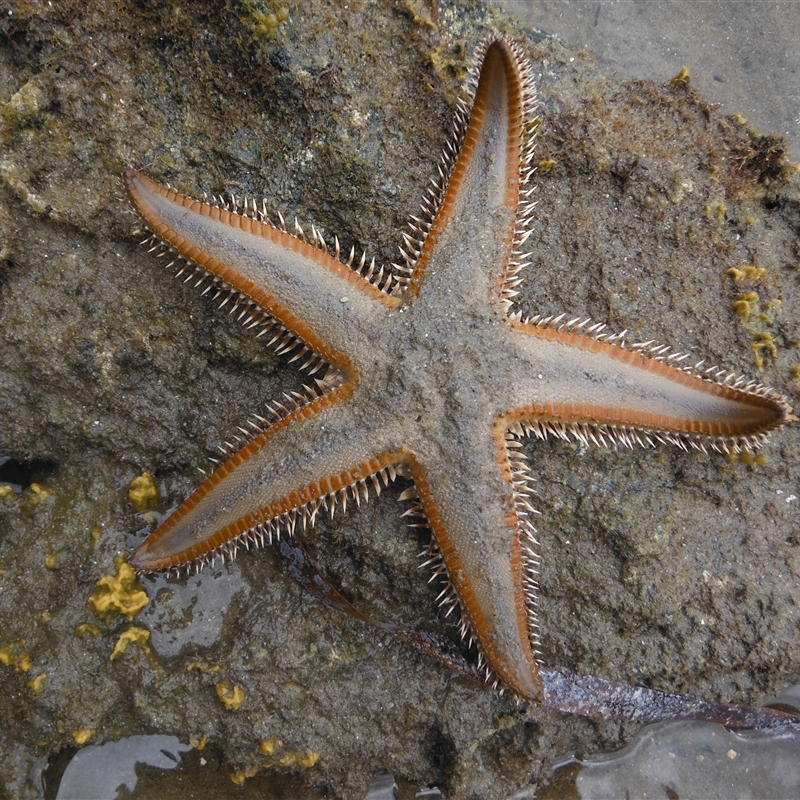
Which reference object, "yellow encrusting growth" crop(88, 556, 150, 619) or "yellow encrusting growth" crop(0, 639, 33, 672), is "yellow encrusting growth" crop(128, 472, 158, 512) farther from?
"yellow encrusting growth" crop(0, 639, 33, 672)

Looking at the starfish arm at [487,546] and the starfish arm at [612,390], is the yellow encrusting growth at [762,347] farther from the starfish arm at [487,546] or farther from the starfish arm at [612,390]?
the starfish arm at [487,546]

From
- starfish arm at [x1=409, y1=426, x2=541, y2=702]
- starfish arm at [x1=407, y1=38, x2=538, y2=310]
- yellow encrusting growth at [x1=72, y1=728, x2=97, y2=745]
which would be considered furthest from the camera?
yellow encrusting growth at [x1=72, y1=728, x2=97, y2=745]

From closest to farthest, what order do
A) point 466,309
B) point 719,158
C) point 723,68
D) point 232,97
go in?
point 466,309 < point 232,97 < point 719,158 < point 723,68

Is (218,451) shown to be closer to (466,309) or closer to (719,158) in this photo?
(466,309)

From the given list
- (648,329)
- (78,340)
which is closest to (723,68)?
(648,329)

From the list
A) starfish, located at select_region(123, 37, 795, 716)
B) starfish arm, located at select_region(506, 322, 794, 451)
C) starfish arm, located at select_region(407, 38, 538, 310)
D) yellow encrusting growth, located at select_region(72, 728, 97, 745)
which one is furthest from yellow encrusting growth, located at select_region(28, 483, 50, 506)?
starfish arm, located at select_region(506, 322, 794, 451)
